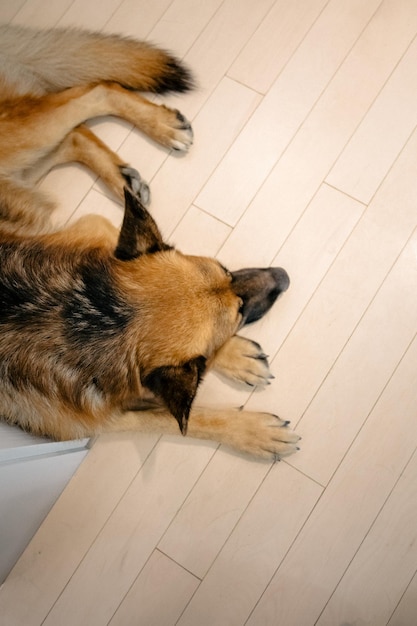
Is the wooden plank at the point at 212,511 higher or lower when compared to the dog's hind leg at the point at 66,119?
lower

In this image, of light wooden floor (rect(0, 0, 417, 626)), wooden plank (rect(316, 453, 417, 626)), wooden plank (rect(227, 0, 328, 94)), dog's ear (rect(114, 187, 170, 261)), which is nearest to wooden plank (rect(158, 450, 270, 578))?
light wooden floor (rect(0, 0, 417, 626))

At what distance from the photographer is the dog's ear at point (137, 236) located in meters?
2.21

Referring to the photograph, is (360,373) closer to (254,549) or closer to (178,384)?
(254,549)

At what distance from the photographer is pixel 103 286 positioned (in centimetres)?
222

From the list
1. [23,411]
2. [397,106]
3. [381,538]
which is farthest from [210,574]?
[397,106]

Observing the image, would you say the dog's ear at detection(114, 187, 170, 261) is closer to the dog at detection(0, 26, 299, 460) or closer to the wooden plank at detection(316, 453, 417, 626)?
the dog at detection(0, 26, 299, 460)

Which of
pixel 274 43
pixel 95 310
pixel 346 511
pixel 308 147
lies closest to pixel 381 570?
pixel 346 511

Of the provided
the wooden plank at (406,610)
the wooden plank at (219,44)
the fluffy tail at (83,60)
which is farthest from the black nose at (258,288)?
the wooden plank at (406,610)

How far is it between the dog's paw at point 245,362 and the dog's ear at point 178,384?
2.23ft

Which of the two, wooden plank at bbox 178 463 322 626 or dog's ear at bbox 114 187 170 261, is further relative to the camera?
wooden plank at bbox 178 463 322 626

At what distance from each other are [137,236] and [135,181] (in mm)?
982

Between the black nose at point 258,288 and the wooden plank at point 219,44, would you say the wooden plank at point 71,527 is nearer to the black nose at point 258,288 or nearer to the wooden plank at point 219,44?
the black nose at point 258,288

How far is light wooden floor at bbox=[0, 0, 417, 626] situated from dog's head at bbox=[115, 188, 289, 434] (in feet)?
2.57

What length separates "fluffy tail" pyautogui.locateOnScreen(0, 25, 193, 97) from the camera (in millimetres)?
3012
